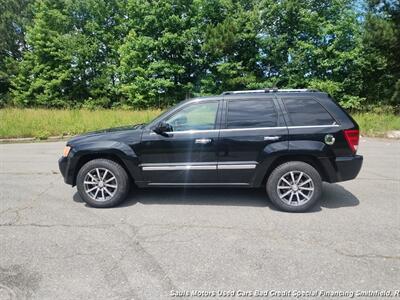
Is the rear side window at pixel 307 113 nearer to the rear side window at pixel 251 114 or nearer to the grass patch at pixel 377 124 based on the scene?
the rear side window at pixel 251 114

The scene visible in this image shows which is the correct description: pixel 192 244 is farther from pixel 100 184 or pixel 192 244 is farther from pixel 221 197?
pixel 100 184

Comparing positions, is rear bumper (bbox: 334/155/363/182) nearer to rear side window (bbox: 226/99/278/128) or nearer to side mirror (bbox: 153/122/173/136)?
rear side window (bbox: 226/99/278/128)

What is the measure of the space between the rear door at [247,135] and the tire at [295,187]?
30cm

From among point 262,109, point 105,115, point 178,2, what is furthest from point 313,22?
point 262,109

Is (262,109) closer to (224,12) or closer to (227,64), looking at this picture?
(227,64)

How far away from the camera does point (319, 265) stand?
3.38m

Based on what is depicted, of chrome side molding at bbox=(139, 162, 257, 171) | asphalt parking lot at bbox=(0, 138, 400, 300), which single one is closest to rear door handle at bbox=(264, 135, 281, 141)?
chrome side molding at bbox=(139, 162, 257, 171)

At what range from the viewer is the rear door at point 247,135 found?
4914mm

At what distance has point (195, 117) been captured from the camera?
16.8ft

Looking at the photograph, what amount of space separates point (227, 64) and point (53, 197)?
2111cm

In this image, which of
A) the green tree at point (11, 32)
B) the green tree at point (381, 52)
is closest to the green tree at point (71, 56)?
the green tree at point (11, 32)

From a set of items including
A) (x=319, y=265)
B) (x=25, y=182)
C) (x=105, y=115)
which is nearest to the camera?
(x=319, y=265)

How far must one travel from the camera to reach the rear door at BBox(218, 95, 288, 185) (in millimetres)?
4914

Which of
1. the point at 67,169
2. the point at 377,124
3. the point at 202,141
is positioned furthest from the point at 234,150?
the point at 377,124
